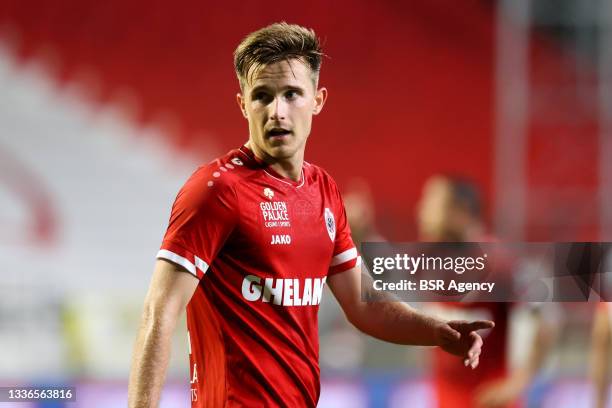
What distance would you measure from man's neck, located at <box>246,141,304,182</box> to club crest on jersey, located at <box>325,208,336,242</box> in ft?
0.41

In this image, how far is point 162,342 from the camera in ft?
6.98

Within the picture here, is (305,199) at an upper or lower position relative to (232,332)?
upper

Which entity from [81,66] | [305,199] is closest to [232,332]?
[305,199]

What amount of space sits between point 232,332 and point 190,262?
23 cm

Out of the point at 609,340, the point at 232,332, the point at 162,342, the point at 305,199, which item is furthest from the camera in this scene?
the point at 609,340

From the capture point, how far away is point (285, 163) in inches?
99.4

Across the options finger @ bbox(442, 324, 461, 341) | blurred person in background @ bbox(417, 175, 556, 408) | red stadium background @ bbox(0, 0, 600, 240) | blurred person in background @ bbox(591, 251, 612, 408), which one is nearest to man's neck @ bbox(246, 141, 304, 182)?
finger @ bbox(442, 324, 461, 341)

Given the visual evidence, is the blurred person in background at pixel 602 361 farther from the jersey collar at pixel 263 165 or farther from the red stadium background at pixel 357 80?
the red stadium background at pixel 357 80

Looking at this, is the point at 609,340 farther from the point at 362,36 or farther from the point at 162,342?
the point at 362,36

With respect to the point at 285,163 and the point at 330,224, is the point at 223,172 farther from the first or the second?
the point at 330,224

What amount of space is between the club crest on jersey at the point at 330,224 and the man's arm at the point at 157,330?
0.47 m

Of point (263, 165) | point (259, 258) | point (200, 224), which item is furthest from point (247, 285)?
point (263, 165)

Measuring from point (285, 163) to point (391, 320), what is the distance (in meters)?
0.53

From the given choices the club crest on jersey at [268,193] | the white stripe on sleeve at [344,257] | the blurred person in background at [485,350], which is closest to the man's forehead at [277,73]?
the club crest on jersey at [268,193]
